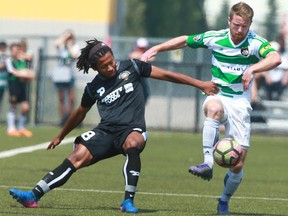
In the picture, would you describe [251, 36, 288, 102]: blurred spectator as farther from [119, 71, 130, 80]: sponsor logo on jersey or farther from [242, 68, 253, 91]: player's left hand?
[242, 68, 253, 91]: player's left hand

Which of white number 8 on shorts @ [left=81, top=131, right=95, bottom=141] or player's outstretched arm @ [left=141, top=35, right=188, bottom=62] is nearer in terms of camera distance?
white number 8 on shorts @ [left=81, top=131, right=95, bottom=141]

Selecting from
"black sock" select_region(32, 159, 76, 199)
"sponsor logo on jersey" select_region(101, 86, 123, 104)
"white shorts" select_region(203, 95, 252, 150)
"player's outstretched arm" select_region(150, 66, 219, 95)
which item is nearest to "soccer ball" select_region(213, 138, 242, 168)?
"white shorts" select_region(203, 95, 252, 150)

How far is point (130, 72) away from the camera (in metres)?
10.4

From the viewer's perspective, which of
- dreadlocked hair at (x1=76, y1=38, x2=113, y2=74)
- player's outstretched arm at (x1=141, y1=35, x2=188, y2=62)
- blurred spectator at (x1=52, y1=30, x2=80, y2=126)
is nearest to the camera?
dreadlocked hair at (x1=76, y1=38, x2=113, y2=74)

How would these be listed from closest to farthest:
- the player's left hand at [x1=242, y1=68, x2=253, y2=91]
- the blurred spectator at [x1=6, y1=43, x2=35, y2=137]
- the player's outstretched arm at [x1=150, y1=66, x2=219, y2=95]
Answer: the player's left hand at [x1=242, y1=68, x2=253, y2=91] < the player's outstretched arm at [x1=150, y1=66, x2=219, y2=95] < the blurred spectator at [x1=6, y1=43, x2=35, y2=137]

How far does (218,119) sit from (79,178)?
3.99 m

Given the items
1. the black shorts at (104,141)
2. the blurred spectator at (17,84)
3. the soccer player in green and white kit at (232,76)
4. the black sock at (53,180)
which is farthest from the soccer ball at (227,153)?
the blurred spectator at (17,84)

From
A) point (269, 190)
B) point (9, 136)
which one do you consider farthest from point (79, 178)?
point (9, 136)

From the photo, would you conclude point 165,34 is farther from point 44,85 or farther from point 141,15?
point 44,85

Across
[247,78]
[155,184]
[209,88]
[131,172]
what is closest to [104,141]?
[131,172]

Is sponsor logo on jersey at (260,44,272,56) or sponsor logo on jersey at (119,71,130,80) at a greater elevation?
sponsor logo on jersey at (260,44,272,56)

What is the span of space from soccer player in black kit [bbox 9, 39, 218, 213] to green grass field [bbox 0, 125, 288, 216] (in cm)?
29

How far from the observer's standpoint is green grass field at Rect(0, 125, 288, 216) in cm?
1073

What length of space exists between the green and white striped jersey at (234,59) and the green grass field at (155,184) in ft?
4.19
